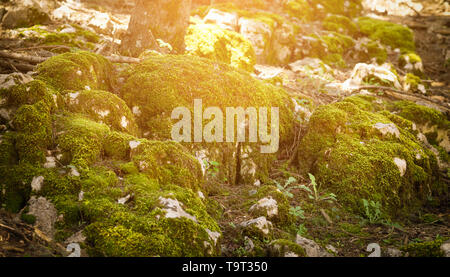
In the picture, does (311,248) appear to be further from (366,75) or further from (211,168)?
(366,75)

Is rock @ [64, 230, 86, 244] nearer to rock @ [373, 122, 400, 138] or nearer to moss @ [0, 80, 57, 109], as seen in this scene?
moss @ [0, 80, 57, 109]

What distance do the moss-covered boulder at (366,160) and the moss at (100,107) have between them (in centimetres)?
303

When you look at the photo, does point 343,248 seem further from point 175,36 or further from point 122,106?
point 175,36

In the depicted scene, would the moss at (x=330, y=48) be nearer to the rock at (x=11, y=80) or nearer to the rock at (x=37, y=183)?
the rock at (x=11, y=80)

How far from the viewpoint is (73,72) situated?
12.3ft

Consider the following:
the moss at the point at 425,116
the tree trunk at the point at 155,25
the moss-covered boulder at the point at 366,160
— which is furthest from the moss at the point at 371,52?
the tree trunk at the point at 155,25

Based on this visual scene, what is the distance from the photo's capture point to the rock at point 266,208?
11.0 ft

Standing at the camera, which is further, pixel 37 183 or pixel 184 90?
pixel 184 90

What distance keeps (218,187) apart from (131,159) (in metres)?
1.38

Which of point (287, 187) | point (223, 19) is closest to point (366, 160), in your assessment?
point (287, 187)

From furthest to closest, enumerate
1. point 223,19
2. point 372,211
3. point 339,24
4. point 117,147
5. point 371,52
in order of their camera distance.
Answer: point 339,24 < point 371,52 < point 223,19 < point 372,211 < point 117,147

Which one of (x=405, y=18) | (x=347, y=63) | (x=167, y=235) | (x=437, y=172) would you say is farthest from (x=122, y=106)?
(x=405, y=18)

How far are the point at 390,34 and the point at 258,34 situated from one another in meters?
6.91

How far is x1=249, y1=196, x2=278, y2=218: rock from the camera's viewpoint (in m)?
3.36
